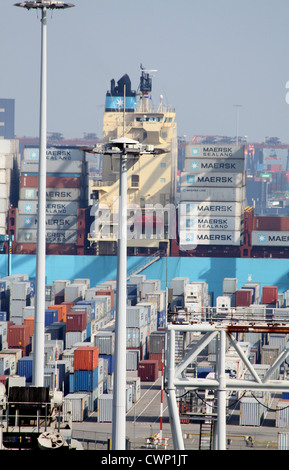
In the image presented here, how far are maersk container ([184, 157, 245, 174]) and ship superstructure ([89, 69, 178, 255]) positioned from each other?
7.94 ft

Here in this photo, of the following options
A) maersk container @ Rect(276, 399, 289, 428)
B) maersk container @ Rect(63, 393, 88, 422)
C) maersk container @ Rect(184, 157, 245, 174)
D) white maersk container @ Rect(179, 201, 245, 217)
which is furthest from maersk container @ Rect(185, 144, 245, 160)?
maersk container @ Rect(63, 393, 88, 422)

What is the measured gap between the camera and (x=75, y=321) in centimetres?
Result: 5312

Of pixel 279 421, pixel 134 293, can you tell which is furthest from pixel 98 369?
pixel 134 293

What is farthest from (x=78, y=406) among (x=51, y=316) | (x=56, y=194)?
(x=56, y=194)

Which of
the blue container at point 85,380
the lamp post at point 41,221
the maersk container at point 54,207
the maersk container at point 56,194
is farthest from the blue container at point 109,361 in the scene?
the maersk container at point 56,194

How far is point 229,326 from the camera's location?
18609mm

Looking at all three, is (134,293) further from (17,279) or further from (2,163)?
(2,163)

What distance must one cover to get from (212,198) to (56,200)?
1478cm

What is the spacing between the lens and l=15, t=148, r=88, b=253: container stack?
8069 centimetres

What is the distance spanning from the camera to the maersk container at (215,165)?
78688 millimetres

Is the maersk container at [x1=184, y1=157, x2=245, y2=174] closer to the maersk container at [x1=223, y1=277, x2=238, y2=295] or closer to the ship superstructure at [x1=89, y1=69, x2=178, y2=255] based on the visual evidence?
the ship superstructure at [x1=89, y1=69, x2=178, y2=255]

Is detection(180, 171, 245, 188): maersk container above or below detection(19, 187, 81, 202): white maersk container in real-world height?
above

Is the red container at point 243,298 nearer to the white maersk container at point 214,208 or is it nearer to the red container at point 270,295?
the red container at point 270,295

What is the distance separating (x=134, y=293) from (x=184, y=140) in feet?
362
